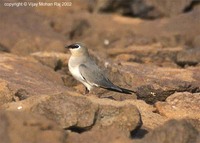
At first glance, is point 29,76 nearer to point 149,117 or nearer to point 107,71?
point 107,71

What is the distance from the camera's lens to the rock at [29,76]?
12.1 metres

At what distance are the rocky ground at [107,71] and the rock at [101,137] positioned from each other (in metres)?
0.01

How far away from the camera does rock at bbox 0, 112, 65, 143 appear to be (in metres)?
8.18

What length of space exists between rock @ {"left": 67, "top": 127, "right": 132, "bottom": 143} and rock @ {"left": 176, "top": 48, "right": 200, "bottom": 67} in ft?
24.3

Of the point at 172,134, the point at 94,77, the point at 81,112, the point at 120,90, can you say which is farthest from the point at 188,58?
the point at 172,134

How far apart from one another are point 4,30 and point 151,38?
13.4 ft

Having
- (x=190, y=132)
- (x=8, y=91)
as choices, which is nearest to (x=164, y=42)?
(x=8, y=91)

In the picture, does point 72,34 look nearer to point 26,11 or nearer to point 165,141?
point 26,11

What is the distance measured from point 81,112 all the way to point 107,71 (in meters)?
4.77

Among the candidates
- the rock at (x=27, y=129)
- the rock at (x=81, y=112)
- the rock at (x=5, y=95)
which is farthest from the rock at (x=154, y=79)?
the rock at (x=27, y=129)

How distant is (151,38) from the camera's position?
20.5 metres

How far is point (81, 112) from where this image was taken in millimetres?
9406

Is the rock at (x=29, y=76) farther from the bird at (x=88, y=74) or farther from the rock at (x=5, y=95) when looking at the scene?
the bird at (x=88, y=74)

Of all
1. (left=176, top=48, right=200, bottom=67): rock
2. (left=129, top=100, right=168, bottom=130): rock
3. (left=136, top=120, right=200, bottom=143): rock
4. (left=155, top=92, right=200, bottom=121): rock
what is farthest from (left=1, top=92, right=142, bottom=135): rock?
(left=176, top=48, right=200, bottom=67): rock
